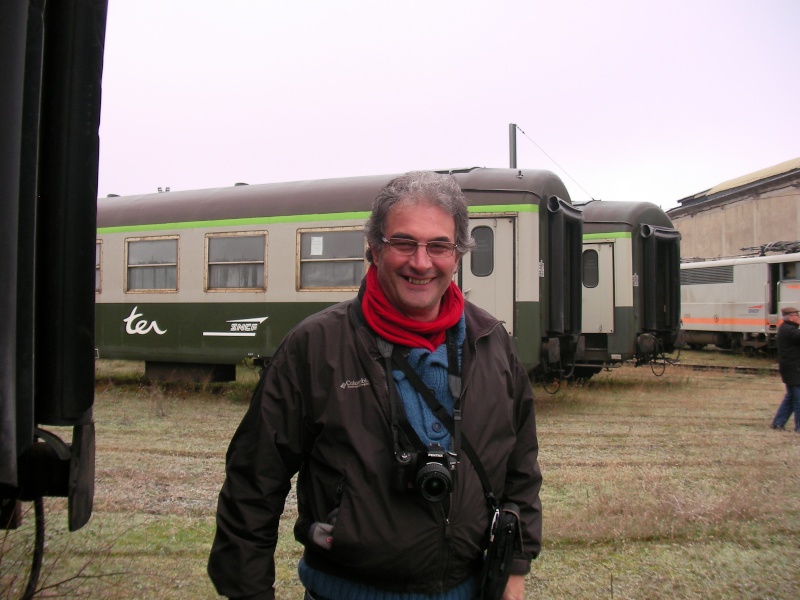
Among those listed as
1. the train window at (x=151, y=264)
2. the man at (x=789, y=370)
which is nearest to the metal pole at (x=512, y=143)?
the train window at (x=151, y=264)

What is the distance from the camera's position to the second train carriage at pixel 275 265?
402 inches

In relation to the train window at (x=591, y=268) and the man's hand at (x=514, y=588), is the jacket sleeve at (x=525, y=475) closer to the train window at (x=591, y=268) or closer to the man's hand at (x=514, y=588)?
the man's hand at (x=514, y=588)

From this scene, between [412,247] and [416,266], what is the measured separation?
65 millimetres

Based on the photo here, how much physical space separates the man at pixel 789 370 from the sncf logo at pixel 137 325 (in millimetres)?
8804

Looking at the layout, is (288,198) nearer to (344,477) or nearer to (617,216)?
(617,216)

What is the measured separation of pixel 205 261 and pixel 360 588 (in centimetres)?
999

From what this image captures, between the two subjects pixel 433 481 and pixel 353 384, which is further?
pixel 353 384

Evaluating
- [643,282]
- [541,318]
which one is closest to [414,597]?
[541,318]

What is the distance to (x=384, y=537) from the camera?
2.03 metres

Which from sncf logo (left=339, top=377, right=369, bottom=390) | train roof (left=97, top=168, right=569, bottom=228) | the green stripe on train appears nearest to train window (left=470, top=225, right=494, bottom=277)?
the green stripe on train

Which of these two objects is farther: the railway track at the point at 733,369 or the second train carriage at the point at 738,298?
the second train carriage at the point at 738,298

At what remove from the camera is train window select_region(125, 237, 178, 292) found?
38.9 ft

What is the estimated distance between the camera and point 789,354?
973 cm

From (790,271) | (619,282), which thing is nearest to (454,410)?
(619,282)
